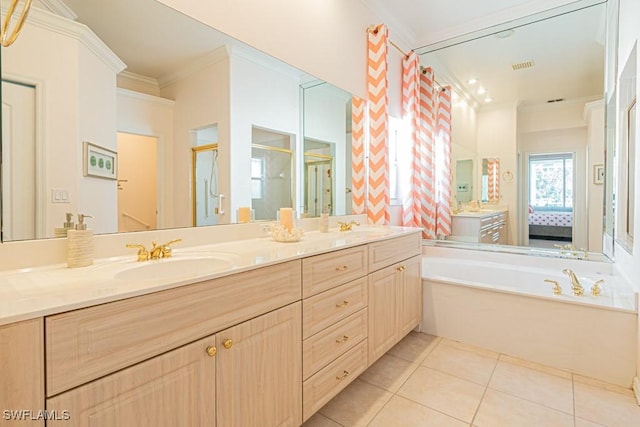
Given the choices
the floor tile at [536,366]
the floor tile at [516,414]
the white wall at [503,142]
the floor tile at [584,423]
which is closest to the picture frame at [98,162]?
the floor tile at [516,414]

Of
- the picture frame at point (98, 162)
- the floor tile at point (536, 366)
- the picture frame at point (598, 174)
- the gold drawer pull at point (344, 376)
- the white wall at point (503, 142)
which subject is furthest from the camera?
the white wall at point (503, 142)

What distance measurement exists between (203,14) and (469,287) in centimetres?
247

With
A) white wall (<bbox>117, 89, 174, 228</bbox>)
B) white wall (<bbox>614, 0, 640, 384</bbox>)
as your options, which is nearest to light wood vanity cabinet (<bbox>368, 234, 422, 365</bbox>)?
white wall (<bbox>117, 89, 174, 228</bbox>)

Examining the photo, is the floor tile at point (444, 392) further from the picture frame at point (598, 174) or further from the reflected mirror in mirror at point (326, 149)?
the picture frame at point (598, 174)

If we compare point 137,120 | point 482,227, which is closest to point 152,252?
point 137,120

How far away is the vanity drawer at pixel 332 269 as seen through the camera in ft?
4.44

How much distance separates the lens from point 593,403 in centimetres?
164

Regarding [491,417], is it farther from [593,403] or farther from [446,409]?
[593,403]

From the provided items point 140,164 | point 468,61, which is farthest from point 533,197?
point 140,164

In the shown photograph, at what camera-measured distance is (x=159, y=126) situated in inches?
56.5

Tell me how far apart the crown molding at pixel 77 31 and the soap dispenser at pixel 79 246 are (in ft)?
2.24

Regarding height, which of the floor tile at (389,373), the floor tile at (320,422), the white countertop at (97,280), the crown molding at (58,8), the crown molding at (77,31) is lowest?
the floor tile at (320,422)

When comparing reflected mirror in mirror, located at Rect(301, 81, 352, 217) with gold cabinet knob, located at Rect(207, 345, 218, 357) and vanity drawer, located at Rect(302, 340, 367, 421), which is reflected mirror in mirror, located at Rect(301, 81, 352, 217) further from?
gold cabinet knob, located at Rect(207, 345, 218, 357)

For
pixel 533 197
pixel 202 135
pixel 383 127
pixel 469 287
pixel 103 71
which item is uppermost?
pixel 383 127
